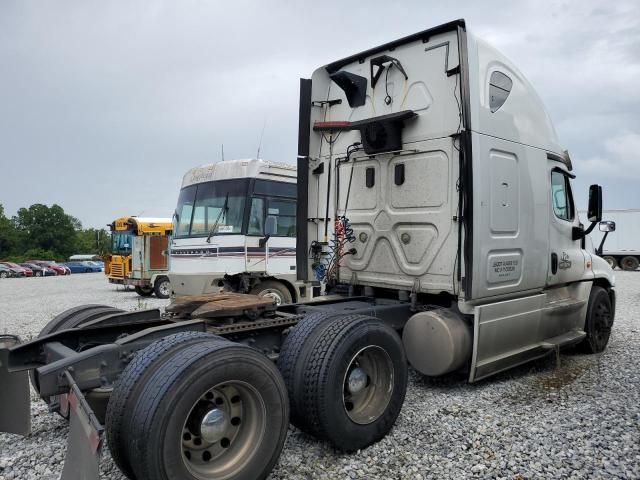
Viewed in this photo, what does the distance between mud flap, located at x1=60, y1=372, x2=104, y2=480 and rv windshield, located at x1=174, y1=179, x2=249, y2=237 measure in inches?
277

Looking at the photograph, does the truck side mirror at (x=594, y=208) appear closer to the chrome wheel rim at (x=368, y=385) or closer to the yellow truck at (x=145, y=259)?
the chrome wheel rim at (x=368, y=385)

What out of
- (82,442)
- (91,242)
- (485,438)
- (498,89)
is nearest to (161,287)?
(498,89)

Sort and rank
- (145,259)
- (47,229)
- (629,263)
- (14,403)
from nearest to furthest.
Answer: (14,403) → (145,259) → (629,263) → (47,229)

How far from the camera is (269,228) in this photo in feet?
31.7

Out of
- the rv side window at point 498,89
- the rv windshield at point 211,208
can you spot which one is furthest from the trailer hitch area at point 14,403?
the rv windshield at point 211,208

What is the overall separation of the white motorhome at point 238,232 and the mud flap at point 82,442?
689cm

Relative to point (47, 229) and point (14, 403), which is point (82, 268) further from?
point (14, 403)

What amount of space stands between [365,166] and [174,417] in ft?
12.1

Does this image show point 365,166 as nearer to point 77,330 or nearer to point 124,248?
point 77,330

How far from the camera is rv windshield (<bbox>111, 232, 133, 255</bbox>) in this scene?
63.7 feet

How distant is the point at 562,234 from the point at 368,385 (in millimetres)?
3461

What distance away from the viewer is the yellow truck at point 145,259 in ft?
54.2

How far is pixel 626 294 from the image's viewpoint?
1524cm

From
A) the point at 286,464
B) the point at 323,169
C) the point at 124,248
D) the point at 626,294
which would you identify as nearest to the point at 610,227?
the point at 323,169
